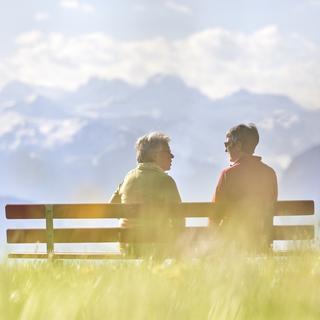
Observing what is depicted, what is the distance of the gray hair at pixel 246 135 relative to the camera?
7211mm

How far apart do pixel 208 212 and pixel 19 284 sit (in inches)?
133

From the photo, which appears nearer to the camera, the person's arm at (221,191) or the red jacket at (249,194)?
the red jacket at (249,194)

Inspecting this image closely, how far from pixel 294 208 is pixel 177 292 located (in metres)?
4.37

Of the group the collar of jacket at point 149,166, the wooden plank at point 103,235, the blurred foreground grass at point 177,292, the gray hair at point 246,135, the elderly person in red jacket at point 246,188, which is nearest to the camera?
the blurred foreground grass at point 177,292

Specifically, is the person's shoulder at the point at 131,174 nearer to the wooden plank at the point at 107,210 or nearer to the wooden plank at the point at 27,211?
the wooden plank at the point at 107,210

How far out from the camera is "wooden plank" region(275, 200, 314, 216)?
7.29 metres

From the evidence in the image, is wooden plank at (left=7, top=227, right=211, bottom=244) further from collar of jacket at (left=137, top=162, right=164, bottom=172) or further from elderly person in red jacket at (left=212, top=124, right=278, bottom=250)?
collar of jacket at (left=137, top=162, right=164, bottom=172)

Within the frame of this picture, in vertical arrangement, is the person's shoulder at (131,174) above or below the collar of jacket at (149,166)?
below

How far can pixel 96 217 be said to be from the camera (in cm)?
728

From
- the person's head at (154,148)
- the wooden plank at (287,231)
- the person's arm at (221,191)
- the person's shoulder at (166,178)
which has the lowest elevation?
the wooden plank at (287,231)

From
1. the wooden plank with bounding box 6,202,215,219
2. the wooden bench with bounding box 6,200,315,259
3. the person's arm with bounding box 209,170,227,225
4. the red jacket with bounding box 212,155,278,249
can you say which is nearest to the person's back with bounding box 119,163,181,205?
the wooden plank with bounding box 6,202,215,219

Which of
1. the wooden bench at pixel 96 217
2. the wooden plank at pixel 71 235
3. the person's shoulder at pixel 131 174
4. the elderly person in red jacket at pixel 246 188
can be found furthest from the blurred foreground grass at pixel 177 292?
the person's shoulder at pixel 131 174

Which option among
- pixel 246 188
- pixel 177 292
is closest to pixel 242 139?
pixel 246 188

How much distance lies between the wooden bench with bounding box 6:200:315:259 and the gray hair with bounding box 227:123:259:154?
0.67 m
